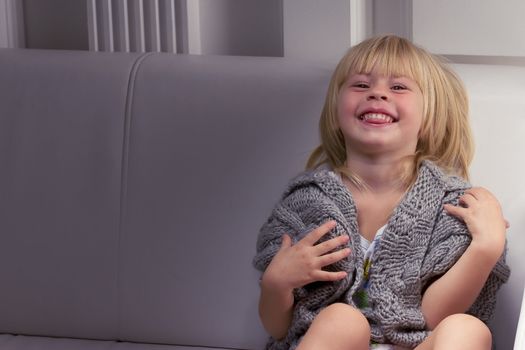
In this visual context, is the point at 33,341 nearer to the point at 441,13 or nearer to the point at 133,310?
the point at 133,310

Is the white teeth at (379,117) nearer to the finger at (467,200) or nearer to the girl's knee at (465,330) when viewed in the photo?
the finger at (467,200)

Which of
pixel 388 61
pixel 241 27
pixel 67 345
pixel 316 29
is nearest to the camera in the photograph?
pixel 388 61

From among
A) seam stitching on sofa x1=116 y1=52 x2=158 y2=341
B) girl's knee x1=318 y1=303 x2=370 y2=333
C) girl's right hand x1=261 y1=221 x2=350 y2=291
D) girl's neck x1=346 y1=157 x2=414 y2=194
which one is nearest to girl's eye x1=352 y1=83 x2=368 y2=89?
girl's neck x1=346 y1=157 x2=414 y2=194

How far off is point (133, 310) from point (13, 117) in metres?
0.46

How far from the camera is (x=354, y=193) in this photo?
68.4 inches

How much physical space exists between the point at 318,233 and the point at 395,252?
122 mm

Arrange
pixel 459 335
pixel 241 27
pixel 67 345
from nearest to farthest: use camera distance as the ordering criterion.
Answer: pixel 459 335, pixel 67 345, pixel 241 27

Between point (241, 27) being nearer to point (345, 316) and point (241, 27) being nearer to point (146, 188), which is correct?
point (146, 188)

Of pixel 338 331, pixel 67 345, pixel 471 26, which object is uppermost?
pixel 471 26

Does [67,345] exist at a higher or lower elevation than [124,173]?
lower

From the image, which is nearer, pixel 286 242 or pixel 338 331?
pixel 338 331

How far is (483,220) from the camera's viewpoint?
161 centimetres

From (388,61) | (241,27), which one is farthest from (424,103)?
(241,27)

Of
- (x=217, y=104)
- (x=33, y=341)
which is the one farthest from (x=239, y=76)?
(x=33, y=341)
